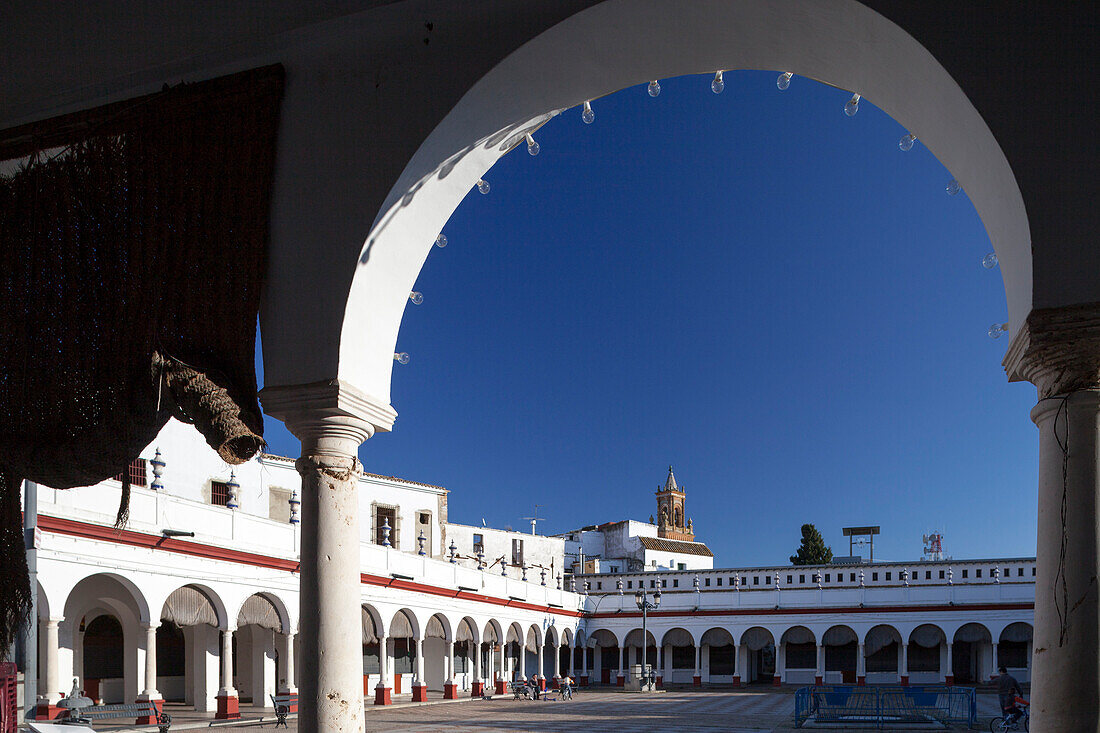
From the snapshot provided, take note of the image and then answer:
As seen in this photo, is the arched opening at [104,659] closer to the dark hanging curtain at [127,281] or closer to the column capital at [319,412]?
the dark hanging curtain at [127,281]

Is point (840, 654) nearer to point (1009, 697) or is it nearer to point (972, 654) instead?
point (972, 654)

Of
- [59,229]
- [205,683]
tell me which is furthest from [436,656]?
[59,229]

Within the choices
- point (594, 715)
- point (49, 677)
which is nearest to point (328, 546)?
point (49, 677)

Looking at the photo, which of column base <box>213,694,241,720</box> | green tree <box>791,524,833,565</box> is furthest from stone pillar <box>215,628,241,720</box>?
green tree <box>791,524,833,565</box>

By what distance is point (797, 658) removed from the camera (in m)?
33.1

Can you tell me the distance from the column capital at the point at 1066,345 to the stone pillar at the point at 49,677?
12436 millimetres

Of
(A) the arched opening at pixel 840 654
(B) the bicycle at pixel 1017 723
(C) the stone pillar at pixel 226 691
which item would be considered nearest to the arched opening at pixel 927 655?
(A) the arched opening at pixel 840 654

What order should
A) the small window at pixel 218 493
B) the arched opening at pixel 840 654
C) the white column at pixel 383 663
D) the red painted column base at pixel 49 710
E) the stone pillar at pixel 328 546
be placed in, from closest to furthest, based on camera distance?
the stone pillar at pixel 328 546 → the red painted column base at pixel 49 710 → the white column at pixel 383 663 → the small window at pixel 218 493 → the arched opening at pixel 840 654

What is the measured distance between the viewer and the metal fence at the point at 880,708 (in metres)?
17.4

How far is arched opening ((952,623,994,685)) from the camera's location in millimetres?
29062

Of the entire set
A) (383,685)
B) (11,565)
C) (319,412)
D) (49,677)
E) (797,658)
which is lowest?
(797,658)

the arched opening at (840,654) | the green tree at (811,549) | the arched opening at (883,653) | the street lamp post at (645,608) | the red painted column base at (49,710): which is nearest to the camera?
the red painted column base at (49,710)

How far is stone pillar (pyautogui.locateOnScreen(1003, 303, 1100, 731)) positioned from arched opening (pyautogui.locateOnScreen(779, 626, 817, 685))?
97.6 ft

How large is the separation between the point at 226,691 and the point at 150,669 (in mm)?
2057
